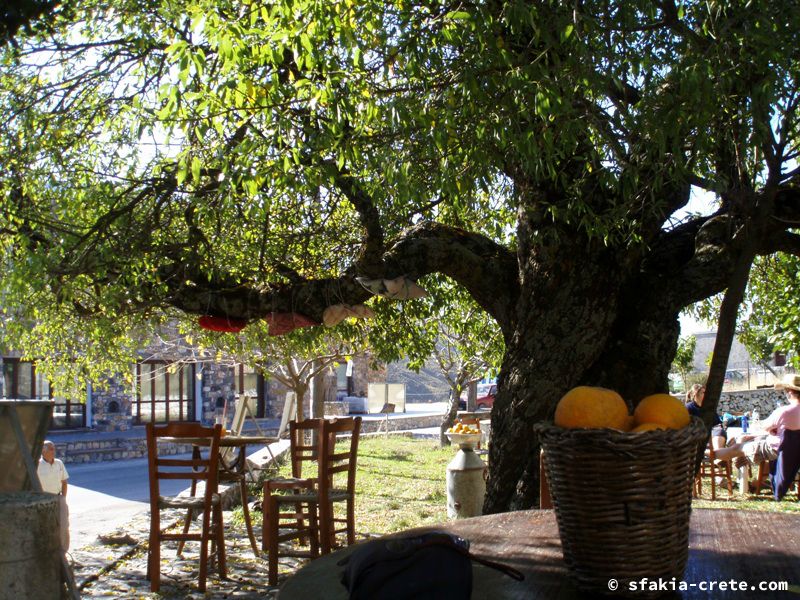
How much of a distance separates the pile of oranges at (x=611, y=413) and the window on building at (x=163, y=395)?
74.8 feet

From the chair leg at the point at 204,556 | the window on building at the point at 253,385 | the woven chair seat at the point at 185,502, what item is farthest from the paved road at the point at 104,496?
the window on building at the point at 253,385

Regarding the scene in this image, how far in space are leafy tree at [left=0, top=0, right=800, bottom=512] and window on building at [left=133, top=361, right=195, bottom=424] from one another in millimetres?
16663

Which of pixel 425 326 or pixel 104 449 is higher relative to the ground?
pixel 425 326

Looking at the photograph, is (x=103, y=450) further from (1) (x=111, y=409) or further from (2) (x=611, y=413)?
(2) (x=611, y=413)

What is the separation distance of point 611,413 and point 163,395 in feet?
79.7

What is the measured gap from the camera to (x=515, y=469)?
204 inches

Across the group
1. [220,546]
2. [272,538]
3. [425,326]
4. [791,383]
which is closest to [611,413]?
[272,538]

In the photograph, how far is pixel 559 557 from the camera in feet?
6.93

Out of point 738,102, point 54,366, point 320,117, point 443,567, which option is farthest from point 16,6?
point 54,366

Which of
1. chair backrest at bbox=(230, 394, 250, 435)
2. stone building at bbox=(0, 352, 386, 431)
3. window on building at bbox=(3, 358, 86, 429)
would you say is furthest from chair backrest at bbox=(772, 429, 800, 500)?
window on building at bbox=(3, 358, 86, 429)

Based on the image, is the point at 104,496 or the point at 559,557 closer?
the point at 559,557

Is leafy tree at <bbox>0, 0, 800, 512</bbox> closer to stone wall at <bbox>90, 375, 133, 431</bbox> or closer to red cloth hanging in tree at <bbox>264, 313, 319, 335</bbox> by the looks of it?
red cloth hanging in tree at <bbox>264, 313, 319, 335</bbox>

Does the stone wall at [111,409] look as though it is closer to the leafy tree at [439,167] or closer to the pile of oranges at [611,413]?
the leafy tree at [439,167]

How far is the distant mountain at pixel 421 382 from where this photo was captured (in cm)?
5491
